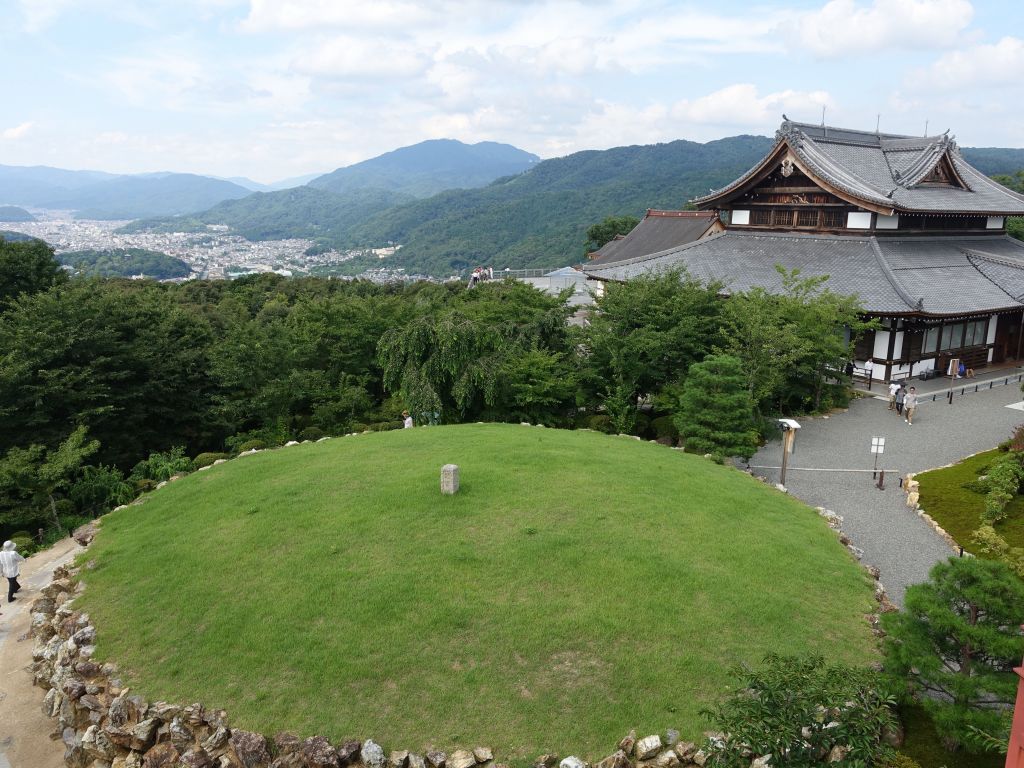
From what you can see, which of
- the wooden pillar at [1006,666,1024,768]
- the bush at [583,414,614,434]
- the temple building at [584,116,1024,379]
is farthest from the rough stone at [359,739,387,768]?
Result: the temple building at [584,116,1024,379]

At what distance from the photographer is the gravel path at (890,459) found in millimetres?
13367

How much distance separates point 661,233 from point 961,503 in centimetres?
3731

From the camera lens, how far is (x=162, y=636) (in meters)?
9.59

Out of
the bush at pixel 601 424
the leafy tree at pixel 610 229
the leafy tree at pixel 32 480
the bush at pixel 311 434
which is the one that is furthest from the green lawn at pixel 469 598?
the leafy tree at pixel 610 229

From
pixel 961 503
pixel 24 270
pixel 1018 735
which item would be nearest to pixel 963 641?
pixel 1018 735

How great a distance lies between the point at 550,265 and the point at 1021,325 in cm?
6575

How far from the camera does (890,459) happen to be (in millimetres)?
18297

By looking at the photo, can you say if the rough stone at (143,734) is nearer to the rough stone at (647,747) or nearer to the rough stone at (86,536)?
the rough stone at (647,747)

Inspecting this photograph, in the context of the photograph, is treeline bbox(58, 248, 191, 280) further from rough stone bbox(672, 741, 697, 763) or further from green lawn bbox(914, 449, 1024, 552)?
rough stone bbox(672, 741, 697, 763)

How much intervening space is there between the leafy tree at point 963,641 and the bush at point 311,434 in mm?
15994

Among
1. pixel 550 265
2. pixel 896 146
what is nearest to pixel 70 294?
pixel 896 146

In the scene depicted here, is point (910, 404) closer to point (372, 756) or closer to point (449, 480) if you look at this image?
point (449, 480)

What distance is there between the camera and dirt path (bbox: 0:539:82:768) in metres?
8.88

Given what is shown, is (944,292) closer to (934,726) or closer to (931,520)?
(931,520)
